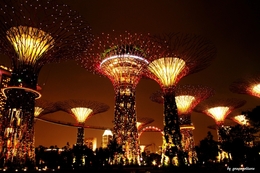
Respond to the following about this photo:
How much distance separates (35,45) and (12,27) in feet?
7.11

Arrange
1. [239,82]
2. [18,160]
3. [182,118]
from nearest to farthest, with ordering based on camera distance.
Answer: [18,160], [239,82], [182,118]

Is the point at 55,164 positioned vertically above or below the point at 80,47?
below

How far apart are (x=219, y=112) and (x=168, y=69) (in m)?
23.2

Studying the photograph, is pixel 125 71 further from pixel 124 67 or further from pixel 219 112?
pixel 219 112

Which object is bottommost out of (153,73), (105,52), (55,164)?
(55,164)

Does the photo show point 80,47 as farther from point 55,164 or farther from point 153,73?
point 55,164

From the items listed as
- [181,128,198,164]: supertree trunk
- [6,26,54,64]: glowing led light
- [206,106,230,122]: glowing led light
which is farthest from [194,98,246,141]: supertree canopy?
[6,26,54,64]: glowing led light

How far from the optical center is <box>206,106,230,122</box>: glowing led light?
45.2 metres

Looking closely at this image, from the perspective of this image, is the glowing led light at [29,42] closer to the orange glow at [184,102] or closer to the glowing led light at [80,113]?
the glowing led light at [80,113]

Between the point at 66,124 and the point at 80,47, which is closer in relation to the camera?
the point at 80,47

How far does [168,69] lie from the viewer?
2689 centimetres

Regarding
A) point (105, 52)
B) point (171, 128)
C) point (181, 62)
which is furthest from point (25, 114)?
point (181, 62)

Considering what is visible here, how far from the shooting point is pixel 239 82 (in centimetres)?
3444

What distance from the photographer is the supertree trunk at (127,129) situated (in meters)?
26.8
